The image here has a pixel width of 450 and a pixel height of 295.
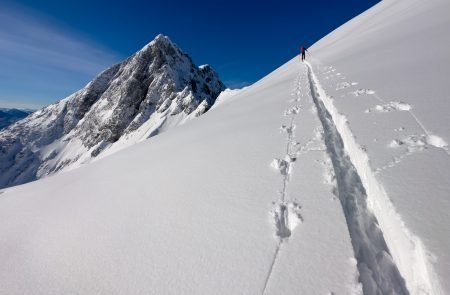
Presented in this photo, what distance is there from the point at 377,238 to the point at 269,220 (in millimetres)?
1181

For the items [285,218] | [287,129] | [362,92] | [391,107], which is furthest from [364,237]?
[362,92]

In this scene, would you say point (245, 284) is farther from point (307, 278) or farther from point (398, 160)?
point (398, 160)

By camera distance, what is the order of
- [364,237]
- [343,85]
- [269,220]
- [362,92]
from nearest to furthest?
[364,237]
[269,220]
[362,92]
[343,85]

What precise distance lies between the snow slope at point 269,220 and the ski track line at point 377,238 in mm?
13

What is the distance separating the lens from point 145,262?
2.87m

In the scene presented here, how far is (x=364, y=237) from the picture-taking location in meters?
2.79

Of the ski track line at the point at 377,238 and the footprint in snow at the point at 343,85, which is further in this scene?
the footprint in snow at the point at 343,85

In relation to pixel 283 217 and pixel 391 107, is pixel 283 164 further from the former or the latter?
pixel 391 107

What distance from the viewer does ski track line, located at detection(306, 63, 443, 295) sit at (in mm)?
2145

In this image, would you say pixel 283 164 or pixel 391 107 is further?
pixel 391 107

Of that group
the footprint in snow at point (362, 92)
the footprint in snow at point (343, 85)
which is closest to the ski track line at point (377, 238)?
the footprint in snow at point (362, 92)

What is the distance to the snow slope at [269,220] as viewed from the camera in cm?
233

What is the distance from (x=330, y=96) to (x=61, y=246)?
7629 mm

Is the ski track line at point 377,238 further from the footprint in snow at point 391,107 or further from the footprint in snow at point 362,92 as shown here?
the footprint in snow at point 362,92
